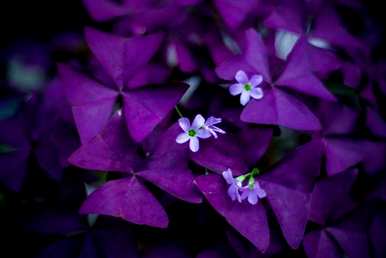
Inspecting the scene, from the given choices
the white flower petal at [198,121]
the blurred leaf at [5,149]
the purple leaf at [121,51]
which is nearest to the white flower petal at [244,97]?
the white flower petal at [198,121]

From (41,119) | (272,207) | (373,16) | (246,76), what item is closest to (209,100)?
(246,76)

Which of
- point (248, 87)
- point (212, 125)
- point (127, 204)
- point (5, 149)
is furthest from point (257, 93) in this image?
point (5, 149)

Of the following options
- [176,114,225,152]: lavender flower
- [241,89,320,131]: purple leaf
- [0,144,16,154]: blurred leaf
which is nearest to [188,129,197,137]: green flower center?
[176,114,225,152]: lavender flower

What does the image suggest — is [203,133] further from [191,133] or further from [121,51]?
[121,51]

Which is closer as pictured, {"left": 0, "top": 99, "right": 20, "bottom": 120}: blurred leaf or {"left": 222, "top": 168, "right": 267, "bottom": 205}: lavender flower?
{"left": 222, "top": 168, "right": 267, "bottom": 205}: lavender flower

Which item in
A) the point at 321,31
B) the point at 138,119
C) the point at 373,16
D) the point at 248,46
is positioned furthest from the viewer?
the point at 373,16

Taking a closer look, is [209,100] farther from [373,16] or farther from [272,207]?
[373,16]

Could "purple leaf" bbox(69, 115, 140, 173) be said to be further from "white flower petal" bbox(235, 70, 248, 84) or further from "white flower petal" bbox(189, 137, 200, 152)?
"white flower petal" bbox(235, 70, 248, 84)
